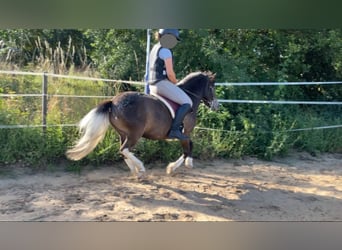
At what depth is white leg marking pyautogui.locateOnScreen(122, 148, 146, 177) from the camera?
9.77 feet

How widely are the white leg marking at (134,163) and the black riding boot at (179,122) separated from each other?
13.1 inches

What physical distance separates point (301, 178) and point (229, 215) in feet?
3.17

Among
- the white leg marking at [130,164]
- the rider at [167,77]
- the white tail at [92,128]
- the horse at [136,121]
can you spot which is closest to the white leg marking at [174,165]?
the horse at [136,121]

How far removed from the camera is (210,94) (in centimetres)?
324

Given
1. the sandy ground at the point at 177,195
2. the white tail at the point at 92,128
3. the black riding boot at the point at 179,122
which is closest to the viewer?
the sandy ground at the point at 177,195

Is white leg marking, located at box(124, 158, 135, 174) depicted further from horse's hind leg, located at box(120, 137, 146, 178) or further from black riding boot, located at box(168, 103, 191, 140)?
black riding boot, located at box(168, 103, 191, 140)

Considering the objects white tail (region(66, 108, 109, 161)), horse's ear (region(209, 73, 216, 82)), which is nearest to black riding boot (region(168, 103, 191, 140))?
horse's ear (region(209, 73, 216, 82))

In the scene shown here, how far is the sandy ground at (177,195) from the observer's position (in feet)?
8.90

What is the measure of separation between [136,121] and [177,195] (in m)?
0.62

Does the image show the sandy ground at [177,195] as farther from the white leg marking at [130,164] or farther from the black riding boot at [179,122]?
the black riding boot at [179,122]

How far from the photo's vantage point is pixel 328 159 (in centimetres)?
396

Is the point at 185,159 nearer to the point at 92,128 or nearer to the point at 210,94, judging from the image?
the point at 210,94
